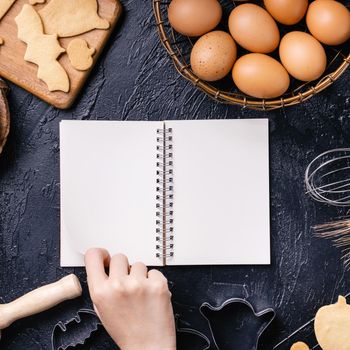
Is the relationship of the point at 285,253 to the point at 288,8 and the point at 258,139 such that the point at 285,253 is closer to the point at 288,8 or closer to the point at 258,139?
the point at 258,139

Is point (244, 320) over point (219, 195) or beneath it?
beneath

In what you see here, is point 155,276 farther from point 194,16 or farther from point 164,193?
point 194,16

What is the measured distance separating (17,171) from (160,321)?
343 millimetres

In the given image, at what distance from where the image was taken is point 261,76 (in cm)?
93

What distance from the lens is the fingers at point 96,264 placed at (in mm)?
952

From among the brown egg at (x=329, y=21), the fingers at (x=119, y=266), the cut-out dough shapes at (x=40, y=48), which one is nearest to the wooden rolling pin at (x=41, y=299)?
the fingers at (x=119, y=266)

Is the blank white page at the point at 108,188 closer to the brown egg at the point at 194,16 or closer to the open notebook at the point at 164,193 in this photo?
the open notebook at the point at 164,193

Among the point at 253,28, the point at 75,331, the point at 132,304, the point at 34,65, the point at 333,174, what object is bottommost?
the point at 75,331

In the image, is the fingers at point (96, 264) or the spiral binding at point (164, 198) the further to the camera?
the spiral binding at point (164, 198)

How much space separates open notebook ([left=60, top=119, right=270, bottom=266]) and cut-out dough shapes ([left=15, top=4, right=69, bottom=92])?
0.26 ft

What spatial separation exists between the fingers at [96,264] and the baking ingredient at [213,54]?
308 mm

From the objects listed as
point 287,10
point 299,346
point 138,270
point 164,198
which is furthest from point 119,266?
point 287,10

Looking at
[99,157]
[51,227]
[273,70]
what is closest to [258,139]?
[273,70]

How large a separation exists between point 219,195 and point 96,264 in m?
0.23
